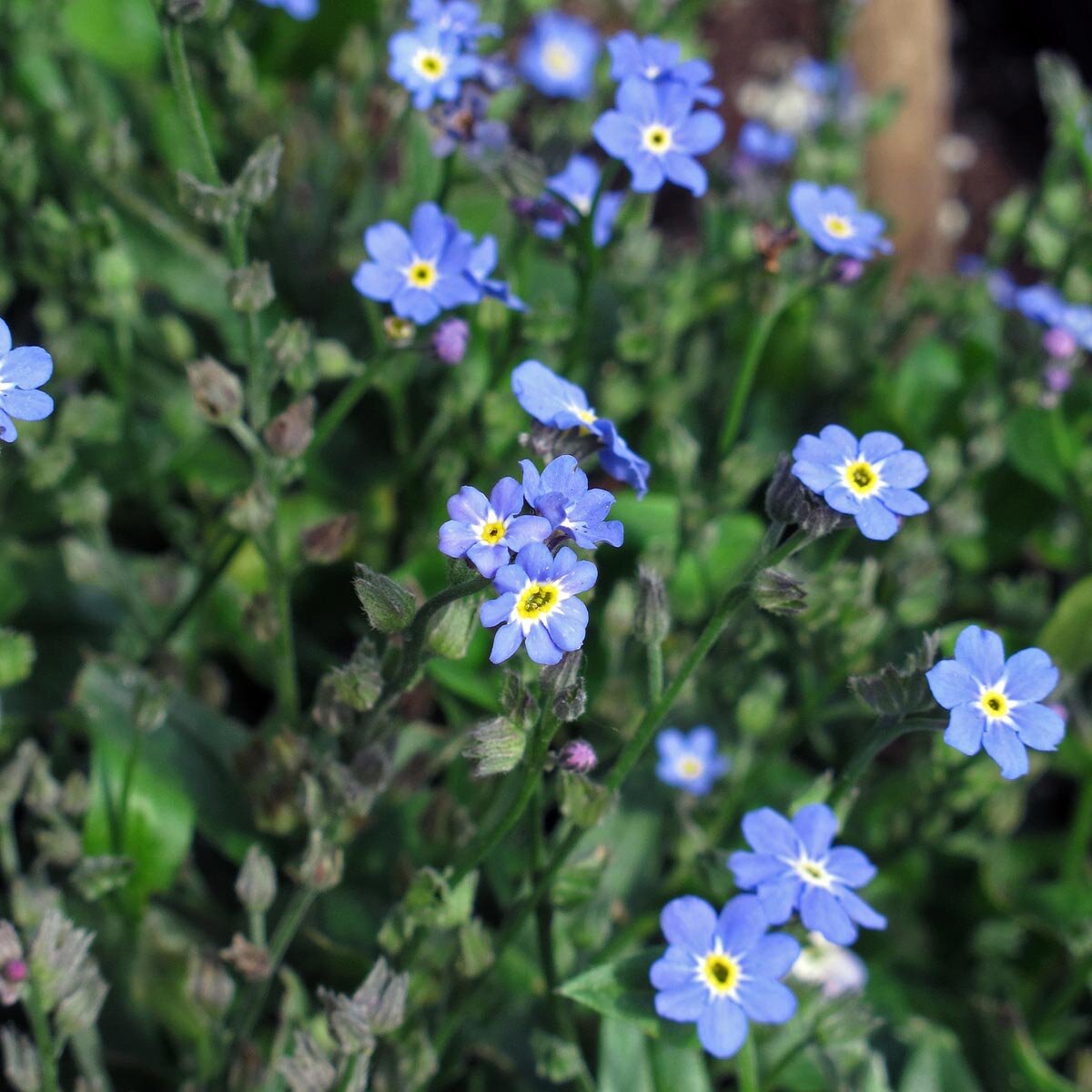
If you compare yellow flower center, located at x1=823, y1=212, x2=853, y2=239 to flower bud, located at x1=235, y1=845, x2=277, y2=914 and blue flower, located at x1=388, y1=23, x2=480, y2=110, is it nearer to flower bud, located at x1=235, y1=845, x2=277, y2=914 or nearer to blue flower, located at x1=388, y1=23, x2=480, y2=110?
blue flower, located at x1=388, y1=23, x2=480, y2=110

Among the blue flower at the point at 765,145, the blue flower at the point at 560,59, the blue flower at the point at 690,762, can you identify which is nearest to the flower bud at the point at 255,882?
the blue flower at the point at 690,762

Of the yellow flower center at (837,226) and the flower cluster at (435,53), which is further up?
Result: the flower cluster at (435,53)

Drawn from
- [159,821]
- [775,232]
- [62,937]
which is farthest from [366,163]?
[62,937]

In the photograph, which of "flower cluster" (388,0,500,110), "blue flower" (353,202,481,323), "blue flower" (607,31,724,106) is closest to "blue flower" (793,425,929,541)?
"blue flower" (353,202,481,323)

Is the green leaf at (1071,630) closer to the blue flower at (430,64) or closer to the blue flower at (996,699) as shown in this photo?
the blue flower at (996,699)

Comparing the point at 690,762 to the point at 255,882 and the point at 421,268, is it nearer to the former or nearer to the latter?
the point at 255,882

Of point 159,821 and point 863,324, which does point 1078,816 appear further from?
point 159,821

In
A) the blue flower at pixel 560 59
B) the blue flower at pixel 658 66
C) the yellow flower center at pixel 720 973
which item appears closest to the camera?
the yellow flower center at pixel 720 973

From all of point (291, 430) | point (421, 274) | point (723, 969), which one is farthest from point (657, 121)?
point (723, 969)
